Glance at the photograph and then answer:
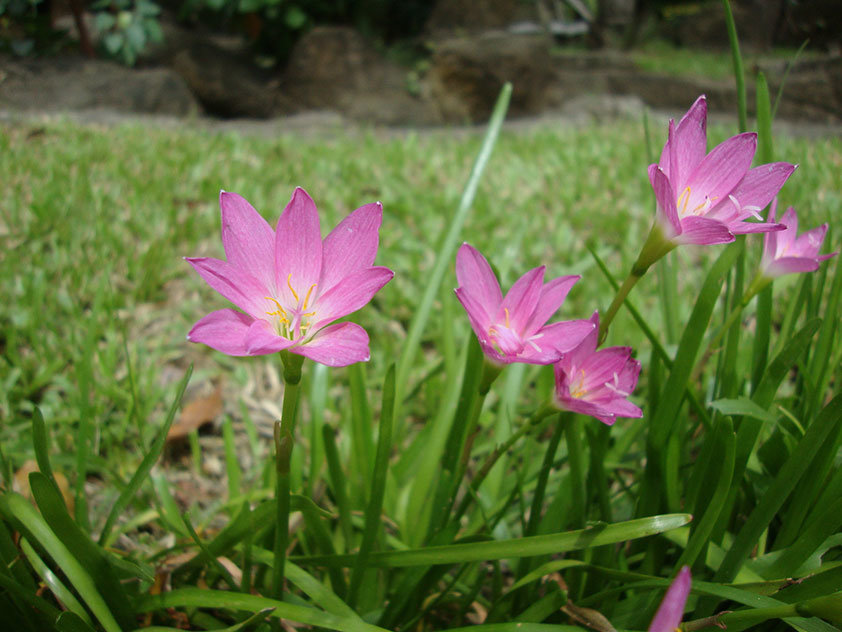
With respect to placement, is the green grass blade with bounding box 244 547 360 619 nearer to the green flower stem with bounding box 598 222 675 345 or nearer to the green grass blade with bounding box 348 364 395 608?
the green grass blade with bounding box 348 364 395 608

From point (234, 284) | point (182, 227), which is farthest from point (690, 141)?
point (182, 227)

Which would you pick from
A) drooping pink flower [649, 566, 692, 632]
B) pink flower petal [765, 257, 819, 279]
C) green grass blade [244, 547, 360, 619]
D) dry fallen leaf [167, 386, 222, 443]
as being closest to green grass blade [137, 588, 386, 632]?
green grass blade [244, 547, 360, 619]

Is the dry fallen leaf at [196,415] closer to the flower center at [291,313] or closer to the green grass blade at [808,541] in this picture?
the flower center at [291,313]

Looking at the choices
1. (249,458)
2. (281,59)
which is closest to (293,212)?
(249,458)

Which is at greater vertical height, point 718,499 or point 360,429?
point 718,499

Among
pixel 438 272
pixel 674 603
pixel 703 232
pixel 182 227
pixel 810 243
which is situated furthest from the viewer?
pixel 182 227

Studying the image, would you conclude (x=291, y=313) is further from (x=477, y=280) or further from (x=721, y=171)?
(x=721, y=171)

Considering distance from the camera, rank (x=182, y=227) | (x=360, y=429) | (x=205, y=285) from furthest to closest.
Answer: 1. (x=182, y=227)
2. (x=205, y=285)
3. (x=360, y=429)
